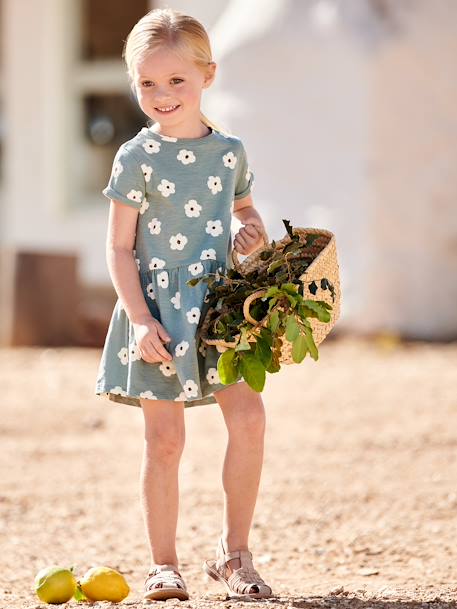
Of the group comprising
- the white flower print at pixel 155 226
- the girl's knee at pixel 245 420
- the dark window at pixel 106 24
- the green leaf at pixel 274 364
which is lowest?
the girl's knee at pixel 245 420

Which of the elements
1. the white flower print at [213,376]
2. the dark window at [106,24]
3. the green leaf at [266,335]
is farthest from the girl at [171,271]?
the dark window at [106,24]

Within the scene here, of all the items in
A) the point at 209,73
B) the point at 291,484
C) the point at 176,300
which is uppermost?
the point at 209,73

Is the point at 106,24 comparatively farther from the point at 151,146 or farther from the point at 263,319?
the point at 263,319

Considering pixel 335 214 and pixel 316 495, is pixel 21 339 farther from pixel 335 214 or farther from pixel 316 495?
pixel 316 495

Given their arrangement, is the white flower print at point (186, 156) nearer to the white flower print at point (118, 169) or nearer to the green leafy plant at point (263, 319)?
the white flower print at point (118, 169)

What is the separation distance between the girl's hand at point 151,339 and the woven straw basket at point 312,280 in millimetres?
102

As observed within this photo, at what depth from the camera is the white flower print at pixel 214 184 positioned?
307 cm

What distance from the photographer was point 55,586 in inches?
118

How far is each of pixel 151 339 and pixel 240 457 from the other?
410mm

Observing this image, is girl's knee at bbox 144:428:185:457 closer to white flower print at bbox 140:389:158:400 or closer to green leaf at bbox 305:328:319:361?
white flower print at bbox 140:389:158:400

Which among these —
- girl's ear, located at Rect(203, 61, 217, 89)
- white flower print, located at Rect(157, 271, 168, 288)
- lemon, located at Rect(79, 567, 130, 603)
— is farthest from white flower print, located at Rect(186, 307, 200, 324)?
lemon, located at Rect(79, 567, 130, 603)

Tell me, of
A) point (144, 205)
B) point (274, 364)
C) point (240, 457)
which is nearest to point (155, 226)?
point (144, 205)

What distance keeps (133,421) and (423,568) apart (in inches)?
103

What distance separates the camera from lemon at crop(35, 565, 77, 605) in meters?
3.00
